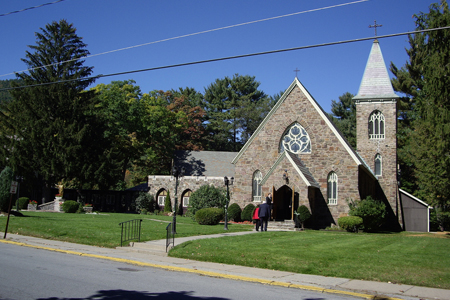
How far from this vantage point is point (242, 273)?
441 inches

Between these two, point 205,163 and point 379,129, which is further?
point 205,163

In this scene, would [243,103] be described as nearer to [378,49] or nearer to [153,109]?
[153,109]

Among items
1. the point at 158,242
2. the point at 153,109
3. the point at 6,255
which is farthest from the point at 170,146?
the point at 6,255

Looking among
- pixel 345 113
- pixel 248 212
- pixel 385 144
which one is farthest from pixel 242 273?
pixel 345 113

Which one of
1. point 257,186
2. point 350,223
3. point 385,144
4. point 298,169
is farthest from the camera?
point 385,144

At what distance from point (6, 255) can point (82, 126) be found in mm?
28434

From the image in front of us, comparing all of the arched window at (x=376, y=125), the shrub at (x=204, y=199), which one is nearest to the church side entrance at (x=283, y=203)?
the shrub at (x=204, y=199)

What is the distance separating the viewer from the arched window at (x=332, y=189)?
96.5ft

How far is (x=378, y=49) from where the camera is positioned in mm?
37062

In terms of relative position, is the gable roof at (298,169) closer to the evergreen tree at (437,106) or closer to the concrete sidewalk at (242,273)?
the evergreen tree at (437,106)

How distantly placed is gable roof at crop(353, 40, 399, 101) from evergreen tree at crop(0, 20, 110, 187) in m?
24.2

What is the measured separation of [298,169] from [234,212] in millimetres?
6377

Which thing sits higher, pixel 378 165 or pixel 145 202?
pixel 378 165

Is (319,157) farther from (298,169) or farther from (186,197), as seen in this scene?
(186,197)
